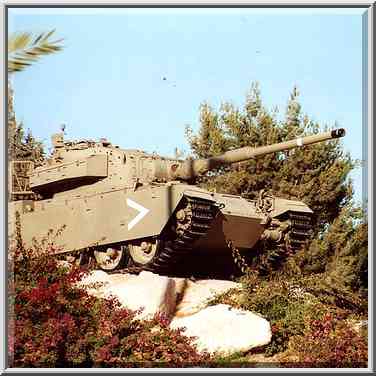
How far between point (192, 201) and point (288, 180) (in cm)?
543

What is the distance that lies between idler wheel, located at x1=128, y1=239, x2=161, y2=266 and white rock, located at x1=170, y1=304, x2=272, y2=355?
3.36 m

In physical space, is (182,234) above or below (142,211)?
below

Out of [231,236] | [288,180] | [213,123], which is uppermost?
[213,123]

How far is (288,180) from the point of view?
20.0 metres

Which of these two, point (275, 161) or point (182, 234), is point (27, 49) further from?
point (275, 161)

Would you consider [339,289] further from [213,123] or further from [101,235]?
[213,123]

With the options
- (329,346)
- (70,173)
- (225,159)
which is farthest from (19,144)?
(329,346)

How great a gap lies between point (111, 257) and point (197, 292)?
98.2 inches

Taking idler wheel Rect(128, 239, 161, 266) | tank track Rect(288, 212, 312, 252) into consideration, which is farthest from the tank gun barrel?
tank track Rect(288, 212, 312, 252)

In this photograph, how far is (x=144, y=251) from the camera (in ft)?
53.1

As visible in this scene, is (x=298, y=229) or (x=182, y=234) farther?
(x=298, y=229)

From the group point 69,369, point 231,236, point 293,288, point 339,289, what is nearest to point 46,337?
point 69,369

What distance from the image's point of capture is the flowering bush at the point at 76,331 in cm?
1045
